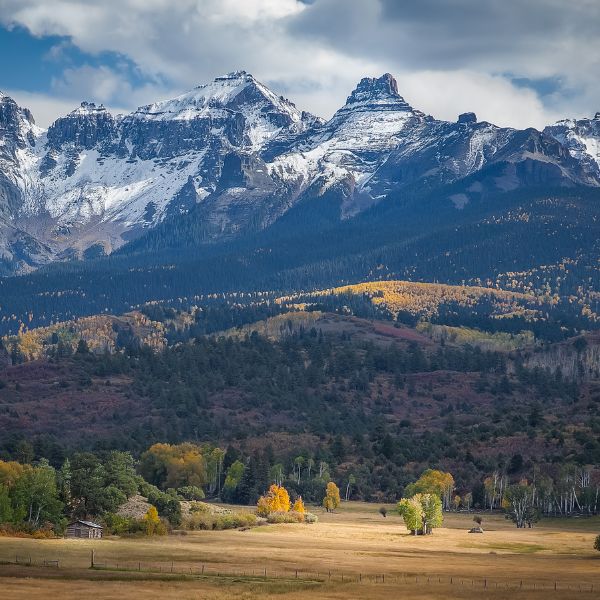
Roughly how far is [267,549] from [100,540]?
62.9 ft

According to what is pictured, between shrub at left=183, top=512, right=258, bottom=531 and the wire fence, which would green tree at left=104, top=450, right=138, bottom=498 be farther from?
the wire fence

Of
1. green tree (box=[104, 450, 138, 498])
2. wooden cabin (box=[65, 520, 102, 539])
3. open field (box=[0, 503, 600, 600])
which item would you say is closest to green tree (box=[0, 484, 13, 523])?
wooden cabin (box=[65, 520, 102, 539])

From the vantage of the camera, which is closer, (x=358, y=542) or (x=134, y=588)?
(x=134, y=588)

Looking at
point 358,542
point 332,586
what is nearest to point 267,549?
point 358,542

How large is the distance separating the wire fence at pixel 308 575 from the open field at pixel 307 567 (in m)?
0.09

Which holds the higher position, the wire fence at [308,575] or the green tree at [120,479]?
the green tree at [120,479]

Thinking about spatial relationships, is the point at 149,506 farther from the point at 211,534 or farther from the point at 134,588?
the point at 134,588

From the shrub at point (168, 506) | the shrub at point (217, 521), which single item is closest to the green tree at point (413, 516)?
the shrub at point (217, 521)

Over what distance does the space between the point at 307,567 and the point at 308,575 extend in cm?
576

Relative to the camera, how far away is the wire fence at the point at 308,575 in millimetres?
124825

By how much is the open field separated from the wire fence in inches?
3.5

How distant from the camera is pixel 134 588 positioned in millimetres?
120125

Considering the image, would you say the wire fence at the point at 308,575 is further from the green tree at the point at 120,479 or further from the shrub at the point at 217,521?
the green tree at the point at 120,479

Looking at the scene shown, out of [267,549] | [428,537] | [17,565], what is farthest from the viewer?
[428,537]
